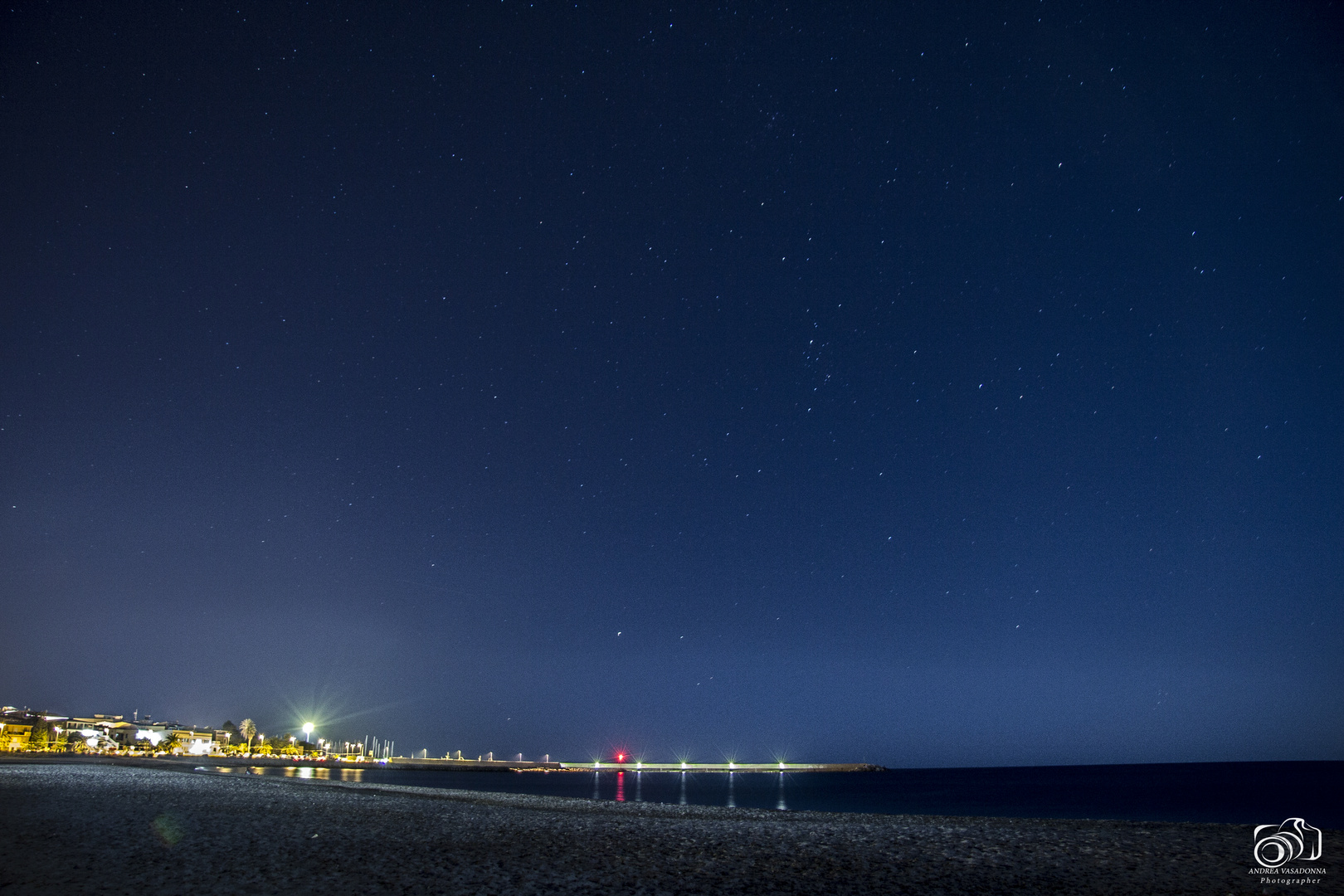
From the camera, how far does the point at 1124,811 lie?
224ft

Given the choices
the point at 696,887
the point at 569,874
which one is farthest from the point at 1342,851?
the point at 569,874

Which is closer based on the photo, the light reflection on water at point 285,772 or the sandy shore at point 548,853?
the sandy shore at point 548,853

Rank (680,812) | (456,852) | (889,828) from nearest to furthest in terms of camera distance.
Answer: (456,852)
(889,828)
(680,812)

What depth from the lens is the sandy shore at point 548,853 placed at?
13.4 meters

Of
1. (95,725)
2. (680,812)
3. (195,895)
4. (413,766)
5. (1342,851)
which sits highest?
(195,895)

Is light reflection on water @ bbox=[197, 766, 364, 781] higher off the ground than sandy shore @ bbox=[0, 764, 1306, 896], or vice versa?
sandy shore @ bbox=[0, 764, 1306, 896]

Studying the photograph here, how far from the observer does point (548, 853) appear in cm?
1756

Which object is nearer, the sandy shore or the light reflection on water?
the sandy shore

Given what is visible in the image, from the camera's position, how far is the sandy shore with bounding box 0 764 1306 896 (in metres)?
13.4

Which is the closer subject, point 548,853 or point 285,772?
point 548,853

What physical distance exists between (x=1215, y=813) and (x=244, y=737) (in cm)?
18991

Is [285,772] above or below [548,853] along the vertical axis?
below

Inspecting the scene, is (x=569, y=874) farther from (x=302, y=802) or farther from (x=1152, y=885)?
(x=302, y=802)

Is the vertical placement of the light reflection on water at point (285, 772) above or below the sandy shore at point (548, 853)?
below
